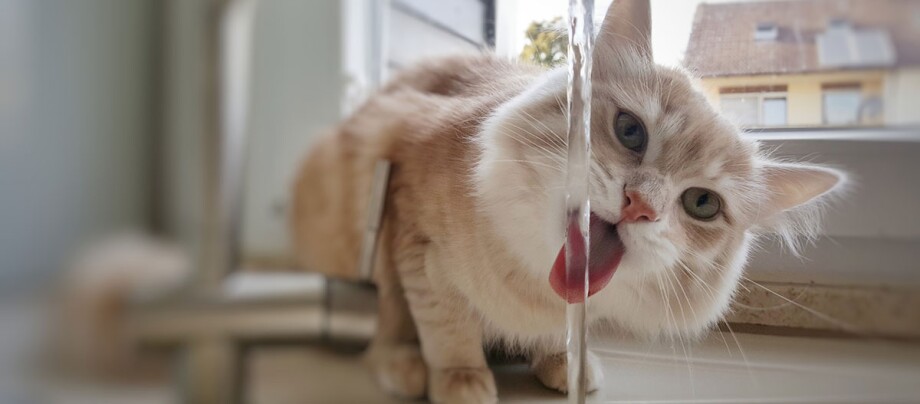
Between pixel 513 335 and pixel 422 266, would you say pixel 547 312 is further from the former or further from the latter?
pixel 422 266

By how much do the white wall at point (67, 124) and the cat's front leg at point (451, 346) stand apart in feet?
1.93

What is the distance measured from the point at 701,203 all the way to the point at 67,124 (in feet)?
3.11

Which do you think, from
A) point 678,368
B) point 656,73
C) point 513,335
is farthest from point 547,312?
point 656,73

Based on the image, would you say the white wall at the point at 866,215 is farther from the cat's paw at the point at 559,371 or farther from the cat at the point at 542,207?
the cat's paw at the point at 559,371

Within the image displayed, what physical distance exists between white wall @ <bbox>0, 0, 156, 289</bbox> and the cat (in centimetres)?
44

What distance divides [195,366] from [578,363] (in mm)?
642

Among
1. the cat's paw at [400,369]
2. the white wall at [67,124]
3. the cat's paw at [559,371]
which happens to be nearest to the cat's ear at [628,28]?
the cat's paw at [559,371]

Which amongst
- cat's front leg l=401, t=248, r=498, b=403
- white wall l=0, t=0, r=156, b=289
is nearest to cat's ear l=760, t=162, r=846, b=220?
cat's front leg l=401, t=248, r=498, b=403

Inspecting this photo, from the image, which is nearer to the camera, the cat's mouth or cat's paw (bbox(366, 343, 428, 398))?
the cat's mouth

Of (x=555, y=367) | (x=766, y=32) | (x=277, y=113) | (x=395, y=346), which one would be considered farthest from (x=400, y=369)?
(x=766, y=32)

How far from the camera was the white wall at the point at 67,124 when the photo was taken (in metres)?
0.97

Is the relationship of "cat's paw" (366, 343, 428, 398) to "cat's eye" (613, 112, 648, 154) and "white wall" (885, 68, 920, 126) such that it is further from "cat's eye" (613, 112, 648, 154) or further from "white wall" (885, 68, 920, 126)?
"white wall" (885, 68, 920, 126)

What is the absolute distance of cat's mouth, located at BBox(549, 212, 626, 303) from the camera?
2.14 feet

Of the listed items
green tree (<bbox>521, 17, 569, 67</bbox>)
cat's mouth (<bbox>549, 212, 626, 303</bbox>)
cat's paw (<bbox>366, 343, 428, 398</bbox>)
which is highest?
green tree (<bbox>521, 17, 569, 67</bbox>)
